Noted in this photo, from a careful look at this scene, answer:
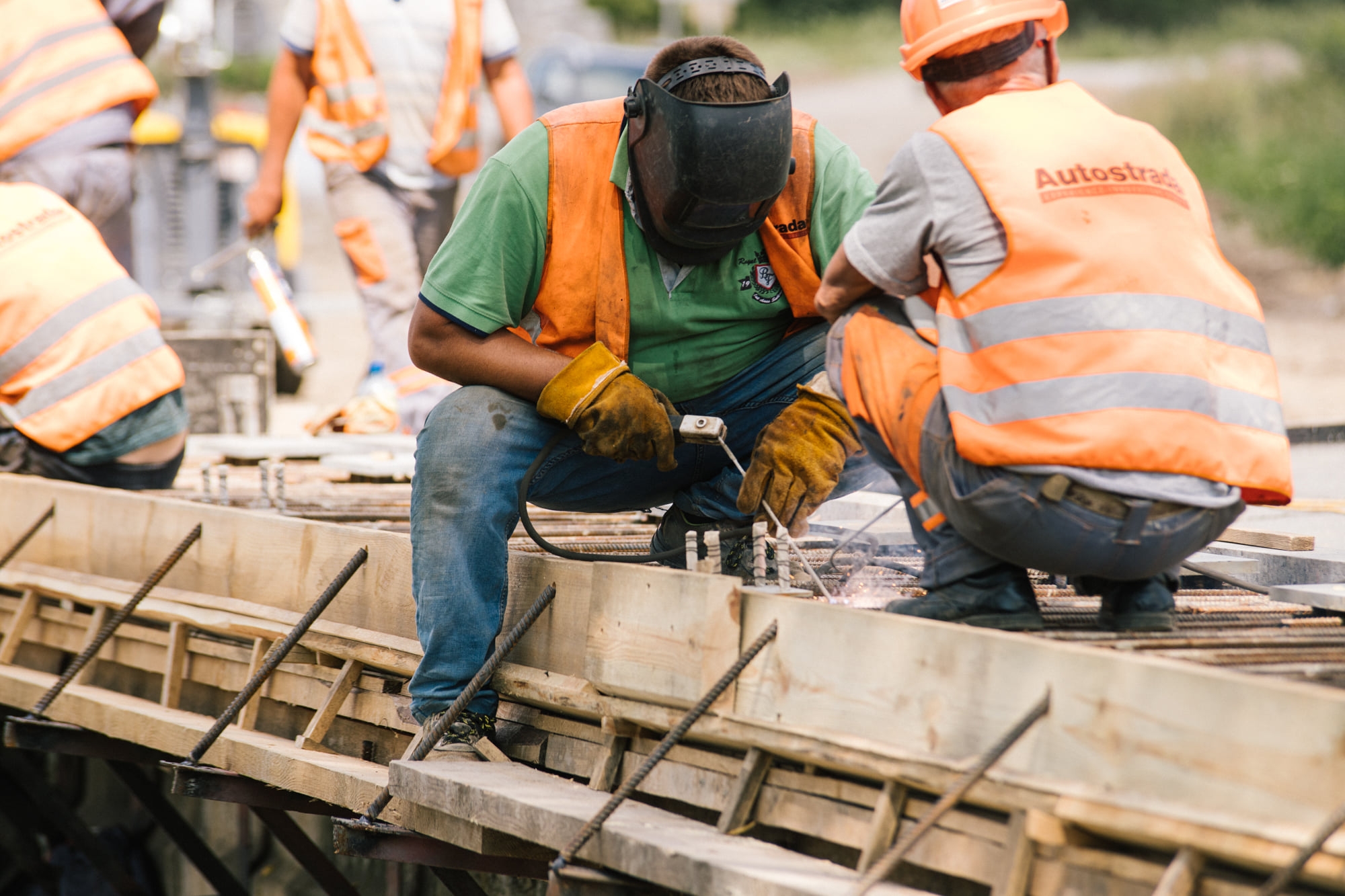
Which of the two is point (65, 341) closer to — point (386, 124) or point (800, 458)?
point (386, 124)

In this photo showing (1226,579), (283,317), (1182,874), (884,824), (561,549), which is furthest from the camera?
(283,317)

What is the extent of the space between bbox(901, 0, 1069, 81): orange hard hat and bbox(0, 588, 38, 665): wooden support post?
10.8 feet

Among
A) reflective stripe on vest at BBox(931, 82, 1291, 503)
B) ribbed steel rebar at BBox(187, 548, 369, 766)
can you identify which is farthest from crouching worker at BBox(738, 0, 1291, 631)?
ribbed steel rebar at BBox(187, 548, 369, 766)

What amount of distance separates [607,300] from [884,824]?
4.40ft

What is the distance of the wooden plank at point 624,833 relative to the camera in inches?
98.0

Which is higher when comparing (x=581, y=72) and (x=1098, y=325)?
(x=581, y=72)

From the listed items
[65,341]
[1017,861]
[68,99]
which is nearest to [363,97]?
[68,99]

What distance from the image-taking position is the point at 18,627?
4789 mm

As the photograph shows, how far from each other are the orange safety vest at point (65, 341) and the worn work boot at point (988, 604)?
10.0 feet

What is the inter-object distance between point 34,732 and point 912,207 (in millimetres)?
3005

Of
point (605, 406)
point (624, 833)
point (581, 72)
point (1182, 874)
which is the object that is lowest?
point (624, 833)

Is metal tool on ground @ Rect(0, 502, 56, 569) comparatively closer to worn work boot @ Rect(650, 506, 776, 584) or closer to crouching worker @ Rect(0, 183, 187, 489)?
crouching worker @ Rect(0, 183, 187, 489)

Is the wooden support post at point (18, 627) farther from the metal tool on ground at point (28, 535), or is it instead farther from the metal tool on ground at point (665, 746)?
the metal tool on ground at point (665, 746)

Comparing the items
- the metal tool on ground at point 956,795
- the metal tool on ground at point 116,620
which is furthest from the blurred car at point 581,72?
the metal tool on ground at point 956,795
